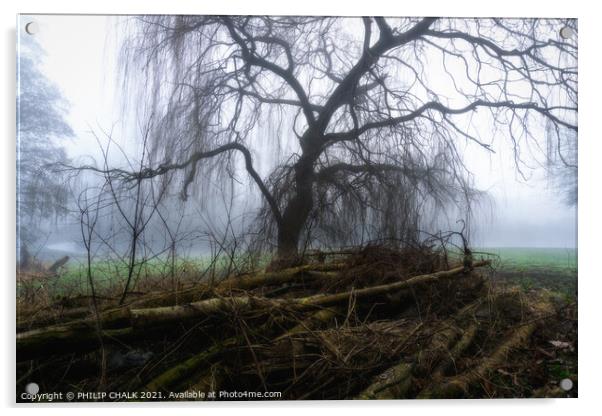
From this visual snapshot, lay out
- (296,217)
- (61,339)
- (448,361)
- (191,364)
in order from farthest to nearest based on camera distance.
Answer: (296,217)
(448,361)
(191,364)
(61,339)

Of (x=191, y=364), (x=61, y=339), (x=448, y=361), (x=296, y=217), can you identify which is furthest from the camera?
(x=296, y=217)

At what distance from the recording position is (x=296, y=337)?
340 cm

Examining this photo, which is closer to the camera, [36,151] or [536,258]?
[36,151]

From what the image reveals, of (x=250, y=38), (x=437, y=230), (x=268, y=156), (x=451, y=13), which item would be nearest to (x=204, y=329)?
(x=268, y=156)

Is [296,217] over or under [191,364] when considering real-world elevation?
A: over

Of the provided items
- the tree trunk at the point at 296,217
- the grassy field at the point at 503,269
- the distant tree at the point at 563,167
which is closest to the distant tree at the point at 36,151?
the grassy field at the point at 503,269

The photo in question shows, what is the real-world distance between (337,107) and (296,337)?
1.50m

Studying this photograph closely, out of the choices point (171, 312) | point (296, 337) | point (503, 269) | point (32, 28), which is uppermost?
point (32, 28)

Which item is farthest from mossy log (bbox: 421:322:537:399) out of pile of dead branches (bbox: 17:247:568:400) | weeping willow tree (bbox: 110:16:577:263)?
weeping willow tree (bbox: 110:16:577:263)

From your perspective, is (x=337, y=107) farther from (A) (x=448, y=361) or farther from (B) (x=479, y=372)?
(B) (x=479, y=372)

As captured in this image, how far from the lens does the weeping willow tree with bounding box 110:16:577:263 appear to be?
11.9 feet

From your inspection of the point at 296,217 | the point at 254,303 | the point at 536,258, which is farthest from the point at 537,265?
the point at 254,303

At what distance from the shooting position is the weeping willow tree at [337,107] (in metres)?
3.62

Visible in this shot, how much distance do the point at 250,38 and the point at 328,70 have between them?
55 centimetres
